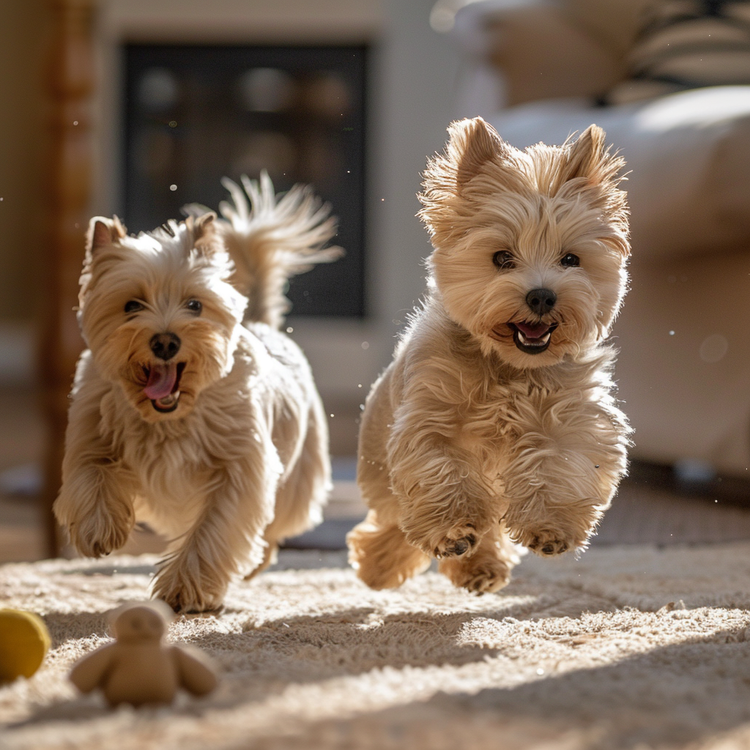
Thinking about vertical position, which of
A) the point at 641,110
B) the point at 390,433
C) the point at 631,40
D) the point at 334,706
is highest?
the point at 631,40

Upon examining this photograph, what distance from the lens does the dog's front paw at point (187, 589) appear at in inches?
67.2

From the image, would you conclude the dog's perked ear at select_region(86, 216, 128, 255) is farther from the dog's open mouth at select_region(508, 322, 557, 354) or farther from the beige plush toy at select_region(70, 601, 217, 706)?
the beige plush toy at select_region(70, 601, 217, 706)

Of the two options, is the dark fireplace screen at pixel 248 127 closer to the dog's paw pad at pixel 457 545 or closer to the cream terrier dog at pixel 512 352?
the cream terrier dog at pixel 512 352

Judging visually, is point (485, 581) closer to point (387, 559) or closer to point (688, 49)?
point (387, 559)

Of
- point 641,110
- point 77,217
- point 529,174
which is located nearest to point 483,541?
point 529,174

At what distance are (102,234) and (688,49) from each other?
1.90m

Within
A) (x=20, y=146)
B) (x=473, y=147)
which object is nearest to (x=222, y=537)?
(x=473, y=147)

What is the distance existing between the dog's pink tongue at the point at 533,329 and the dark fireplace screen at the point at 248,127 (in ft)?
16.9

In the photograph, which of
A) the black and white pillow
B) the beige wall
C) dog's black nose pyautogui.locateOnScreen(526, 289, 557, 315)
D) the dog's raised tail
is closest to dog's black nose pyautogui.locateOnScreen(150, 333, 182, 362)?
the dog's raised tail

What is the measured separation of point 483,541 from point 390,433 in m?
0.27

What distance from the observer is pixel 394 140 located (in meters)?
6.66

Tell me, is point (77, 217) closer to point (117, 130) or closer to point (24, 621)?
point (24, 621)

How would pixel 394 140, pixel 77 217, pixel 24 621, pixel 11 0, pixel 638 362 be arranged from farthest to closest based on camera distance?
pixel 11 0 < pixel 394 140 < pixel 77 217 < pixel 638 362 < pixel 24 621

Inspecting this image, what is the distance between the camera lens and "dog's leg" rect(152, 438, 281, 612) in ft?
5.63
